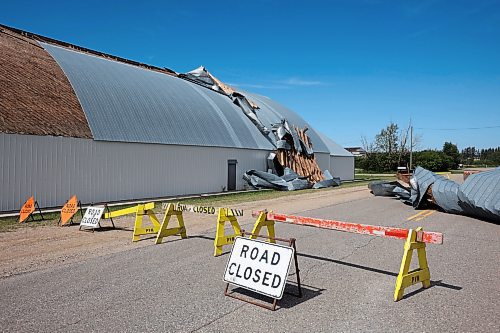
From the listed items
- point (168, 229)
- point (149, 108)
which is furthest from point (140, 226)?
point (149, 108)

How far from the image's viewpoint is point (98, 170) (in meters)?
18.9

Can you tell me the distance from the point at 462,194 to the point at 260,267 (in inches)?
458

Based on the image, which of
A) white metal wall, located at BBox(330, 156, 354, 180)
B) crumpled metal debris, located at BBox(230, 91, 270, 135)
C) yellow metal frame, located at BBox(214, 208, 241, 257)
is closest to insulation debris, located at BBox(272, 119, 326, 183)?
crumpled metal debris, located at BBox(230, 91, 270, 135)

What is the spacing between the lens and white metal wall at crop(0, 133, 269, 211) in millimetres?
15875

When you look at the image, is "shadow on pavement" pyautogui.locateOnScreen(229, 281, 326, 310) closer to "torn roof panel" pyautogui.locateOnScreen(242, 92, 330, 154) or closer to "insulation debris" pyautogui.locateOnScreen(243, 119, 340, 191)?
"insulation debris" pyautogui.locateOnScreen(243, 119, 340, 191)

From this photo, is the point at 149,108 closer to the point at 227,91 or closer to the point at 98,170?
the point at 98,170

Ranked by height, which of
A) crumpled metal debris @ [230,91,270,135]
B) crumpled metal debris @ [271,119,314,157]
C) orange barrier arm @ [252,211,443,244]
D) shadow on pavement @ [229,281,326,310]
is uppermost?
crumpled metal debris @ [230,91,270,135]

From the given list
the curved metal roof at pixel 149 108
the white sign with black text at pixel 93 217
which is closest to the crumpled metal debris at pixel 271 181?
the curved metal roof at pixel 149 108

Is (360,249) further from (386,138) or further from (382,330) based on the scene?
(386,138)

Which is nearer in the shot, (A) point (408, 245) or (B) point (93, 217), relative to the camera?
(A) point (408, 245)

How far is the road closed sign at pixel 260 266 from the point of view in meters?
5.49

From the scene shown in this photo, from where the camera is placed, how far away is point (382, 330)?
15.6 ft

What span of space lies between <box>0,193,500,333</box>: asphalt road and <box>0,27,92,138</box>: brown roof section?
34.1 feet

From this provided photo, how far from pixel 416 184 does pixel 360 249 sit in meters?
9.63
